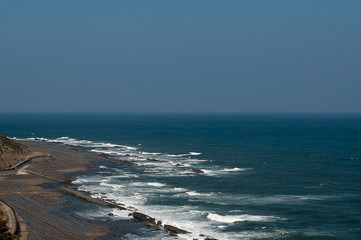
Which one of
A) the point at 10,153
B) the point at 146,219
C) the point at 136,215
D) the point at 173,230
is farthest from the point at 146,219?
the point at 10,153

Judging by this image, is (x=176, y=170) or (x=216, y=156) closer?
(x=176, y=170)

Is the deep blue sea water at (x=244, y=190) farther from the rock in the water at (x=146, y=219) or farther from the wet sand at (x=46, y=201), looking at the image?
the wet sand at (x=46, y=201)

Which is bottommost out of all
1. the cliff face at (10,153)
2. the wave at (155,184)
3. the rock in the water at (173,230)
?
the rock in the water at (173,230)

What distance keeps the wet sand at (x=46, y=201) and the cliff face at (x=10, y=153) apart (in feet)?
10.5

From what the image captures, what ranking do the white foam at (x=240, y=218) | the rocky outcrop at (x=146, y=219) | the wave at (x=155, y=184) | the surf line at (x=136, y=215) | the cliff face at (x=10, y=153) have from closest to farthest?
the surf line at (x=136, y=215) < the rocky outcrop at (x=146, y=219) < the white foam at (x=240, y=218) < the wave at (x=155, y=184) < the cliff face at (x=10, y=153)

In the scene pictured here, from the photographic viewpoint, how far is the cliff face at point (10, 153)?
89213mm

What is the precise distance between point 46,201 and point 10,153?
40.7 metres

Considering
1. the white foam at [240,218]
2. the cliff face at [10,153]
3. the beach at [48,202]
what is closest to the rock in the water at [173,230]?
the beach at [48,202]

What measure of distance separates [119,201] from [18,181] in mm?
23287

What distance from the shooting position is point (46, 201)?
2377 inches

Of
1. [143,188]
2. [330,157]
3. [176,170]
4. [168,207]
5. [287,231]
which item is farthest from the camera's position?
[330,157]

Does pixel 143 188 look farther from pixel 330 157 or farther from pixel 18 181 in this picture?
pixel 330 157

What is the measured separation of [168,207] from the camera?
58.5 meters

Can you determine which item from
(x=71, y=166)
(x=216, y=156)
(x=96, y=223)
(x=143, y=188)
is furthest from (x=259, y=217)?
(x=216, y=156)
